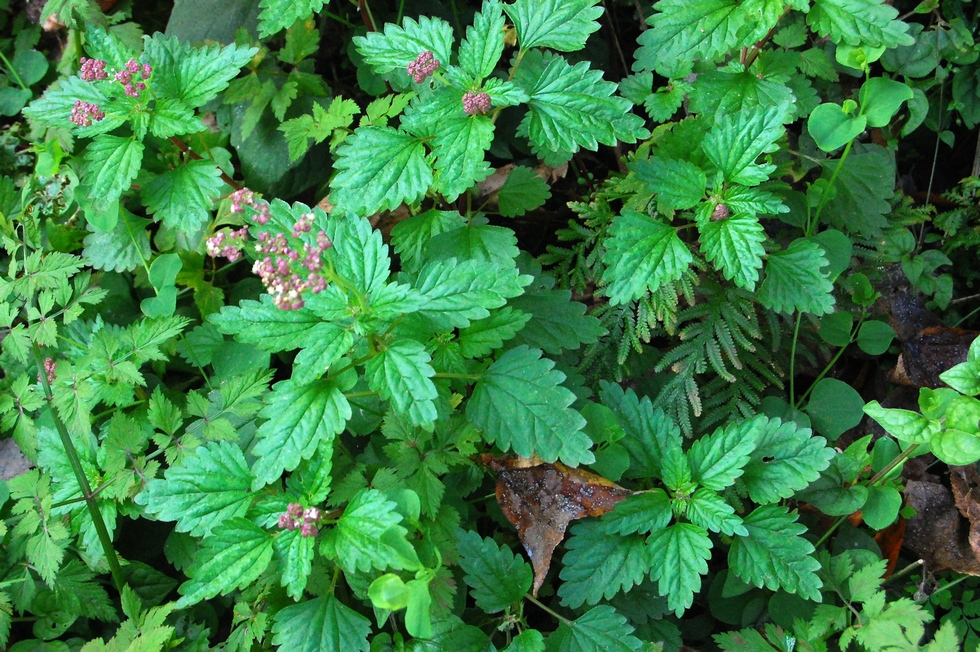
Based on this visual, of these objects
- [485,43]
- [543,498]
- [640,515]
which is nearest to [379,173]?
[485,43]

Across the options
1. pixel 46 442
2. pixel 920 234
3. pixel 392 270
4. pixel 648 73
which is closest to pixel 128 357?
pixel 46 442

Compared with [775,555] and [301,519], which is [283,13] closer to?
[301,519]

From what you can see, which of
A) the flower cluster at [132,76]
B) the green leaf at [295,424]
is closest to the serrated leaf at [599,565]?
the green leaf at [295,424]

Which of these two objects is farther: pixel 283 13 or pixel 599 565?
pixel 283 13

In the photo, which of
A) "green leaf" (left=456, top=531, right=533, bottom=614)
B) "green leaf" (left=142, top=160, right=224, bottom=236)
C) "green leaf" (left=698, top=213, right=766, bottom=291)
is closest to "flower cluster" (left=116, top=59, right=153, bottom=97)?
"green leaf" (left=142, top=160, right=224, bottom=236)

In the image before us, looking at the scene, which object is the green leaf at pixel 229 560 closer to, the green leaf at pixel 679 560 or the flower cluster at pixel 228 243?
the flower cluster at pixel 228 243
